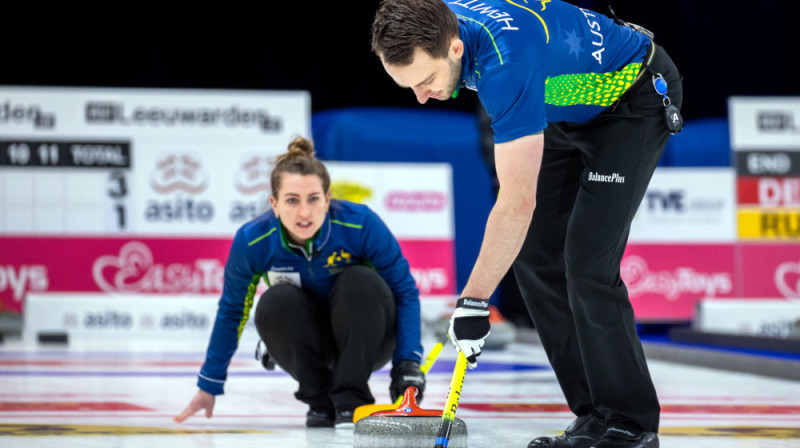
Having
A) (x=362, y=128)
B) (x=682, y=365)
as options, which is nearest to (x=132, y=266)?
(x=362, y=128)

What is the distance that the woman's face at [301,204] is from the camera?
274 centimetres

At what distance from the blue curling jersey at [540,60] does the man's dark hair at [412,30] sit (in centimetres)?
8

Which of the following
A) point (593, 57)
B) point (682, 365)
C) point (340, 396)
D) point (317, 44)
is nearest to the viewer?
point (593, 57)

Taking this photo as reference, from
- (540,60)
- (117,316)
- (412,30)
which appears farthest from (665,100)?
(117,316)

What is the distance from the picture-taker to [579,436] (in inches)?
91.4

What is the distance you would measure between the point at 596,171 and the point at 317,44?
6932 millimetres

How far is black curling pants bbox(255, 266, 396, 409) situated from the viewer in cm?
274

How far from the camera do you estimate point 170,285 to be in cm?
763

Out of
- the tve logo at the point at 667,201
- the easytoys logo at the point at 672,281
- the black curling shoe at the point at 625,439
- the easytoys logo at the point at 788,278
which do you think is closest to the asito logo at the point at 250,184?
the easytoys logo at the point at 672,281

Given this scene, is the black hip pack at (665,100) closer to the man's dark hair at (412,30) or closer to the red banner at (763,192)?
the man's dark hair at (412,30)

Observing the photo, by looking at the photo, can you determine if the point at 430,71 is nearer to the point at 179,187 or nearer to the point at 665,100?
the point at 665,100

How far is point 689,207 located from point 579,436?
6.26 m

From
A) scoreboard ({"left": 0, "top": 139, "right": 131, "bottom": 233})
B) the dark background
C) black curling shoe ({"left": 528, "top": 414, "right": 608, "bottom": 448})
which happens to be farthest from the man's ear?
the dark background

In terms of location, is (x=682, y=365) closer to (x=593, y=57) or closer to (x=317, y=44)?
(x=593, y=57)
